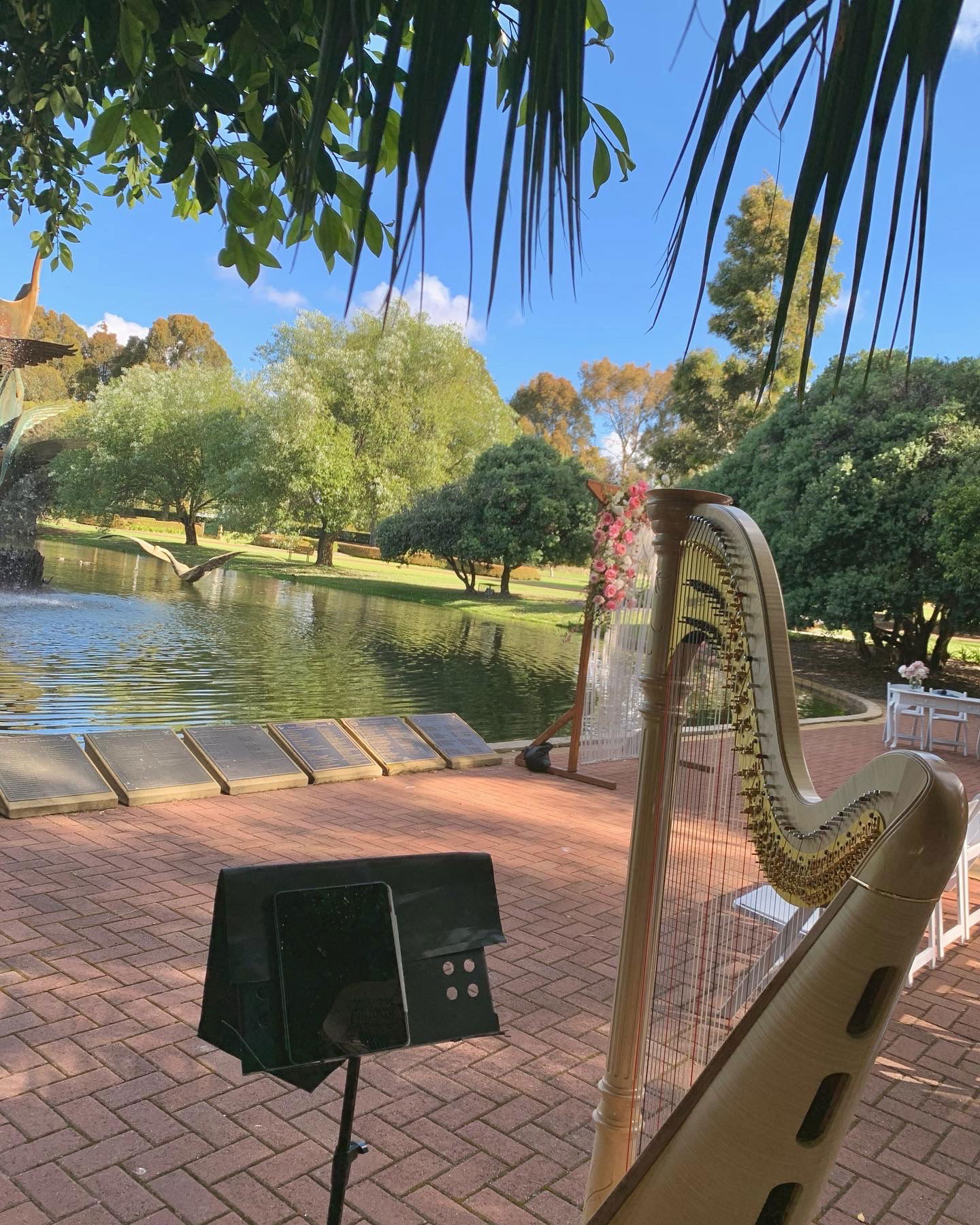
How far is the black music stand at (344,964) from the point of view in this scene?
1.49m

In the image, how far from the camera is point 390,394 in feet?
96.8

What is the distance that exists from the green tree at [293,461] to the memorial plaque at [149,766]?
22.7 meters

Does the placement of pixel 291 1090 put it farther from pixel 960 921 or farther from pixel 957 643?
pixel 957 643

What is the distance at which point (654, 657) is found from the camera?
1.95m

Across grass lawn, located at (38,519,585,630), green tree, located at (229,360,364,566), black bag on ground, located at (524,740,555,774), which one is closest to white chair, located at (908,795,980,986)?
black bag on ground, located at (524,740,555,774)

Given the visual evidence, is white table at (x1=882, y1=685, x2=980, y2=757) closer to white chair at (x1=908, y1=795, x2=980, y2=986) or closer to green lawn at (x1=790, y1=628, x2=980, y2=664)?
white chair at (x1=908, y1=795, x2=980, y2=986)

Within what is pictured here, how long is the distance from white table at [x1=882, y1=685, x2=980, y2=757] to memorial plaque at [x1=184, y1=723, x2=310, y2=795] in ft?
21.8

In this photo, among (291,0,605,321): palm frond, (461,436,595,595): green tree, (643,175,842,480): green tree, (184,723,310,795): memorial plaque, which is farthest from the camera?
(461,436,595,595): green tree

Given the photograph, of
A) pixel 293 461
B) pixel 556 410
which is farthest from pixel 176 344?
pixel 293 461

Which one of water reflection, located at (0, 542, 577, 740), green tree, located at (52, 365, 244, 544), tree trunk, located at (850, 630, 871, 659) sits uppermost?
green tree, located at (52, 365, 244, 544)

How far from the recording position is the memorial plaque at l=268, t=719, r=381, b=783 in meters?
6.51

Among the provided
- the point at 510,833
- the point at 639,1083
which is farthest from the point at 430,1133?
the point at 510,833

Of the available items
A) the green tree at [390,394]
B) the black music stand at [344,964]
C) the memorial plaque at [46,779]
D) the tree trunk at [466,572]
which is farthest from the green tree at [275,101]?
the tree trunk at [466,572]

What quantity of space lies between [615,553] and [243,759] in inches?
117
